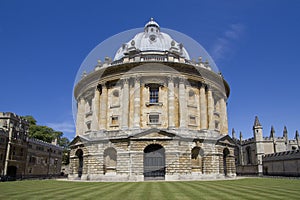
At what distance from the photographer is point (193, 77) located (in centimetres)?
3628

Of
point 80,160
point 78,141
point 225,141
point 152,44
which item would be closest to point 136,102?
point 78,141

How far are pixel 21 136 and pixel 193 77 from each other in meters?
34.1

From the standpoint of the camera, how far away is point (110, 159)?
107ft

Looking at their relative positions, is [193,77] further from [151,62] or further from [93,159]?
[93,159]

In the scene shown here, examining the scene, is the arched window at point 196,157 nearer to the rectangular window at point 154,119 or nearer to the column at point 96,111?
the rectangular window at point 154,119

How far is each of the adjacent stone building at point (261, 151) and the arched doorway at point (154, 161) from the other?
34.1 m

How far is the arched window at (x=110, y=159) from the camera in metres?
32.2

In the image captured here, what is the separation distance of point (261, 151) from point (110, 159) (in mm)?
44718

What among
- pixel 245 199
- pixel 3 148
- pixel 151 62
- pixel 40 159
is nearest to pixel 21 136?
pixel 3 148

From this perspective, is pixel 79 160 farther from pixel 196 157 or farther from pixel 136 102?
pixel 196 157

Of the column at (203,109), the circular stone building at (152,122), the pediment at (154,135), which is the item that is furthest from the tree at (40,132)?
the column at (203,109)

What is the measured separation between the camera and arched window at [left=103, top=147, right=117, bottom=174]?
3216 centimetres

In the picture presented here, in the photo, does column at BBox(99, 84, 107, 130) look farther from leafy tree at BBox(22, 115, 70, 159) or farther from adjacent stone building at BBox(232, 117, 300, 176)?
adjacent stone building at BBox(232, 117, 300, 176)

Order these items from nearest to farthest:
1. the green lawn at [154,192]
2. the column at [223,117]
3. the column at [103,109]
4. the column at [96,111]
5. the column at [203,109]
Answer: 1. the green lawn at [154,192]
2. the column at [103,109]
3. the column at [203,109]
4. the column at [96,111]
5. the column at [223,117]
